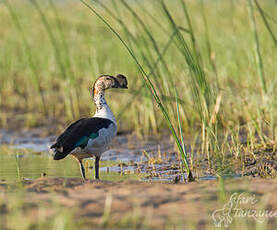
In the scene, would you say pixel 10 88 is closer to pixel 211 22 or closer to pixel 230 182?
pixel 211 22

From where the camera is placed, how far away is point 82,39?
14578mm

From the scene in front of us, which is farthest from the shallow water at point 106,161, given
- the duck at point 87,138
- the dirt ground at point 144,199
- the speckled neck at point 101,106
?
the dirt ground at point 144,199

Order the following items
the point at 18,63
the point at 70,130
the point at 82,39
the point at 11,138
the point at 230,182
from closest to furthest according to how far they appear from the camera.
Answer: the point at 230,182 → the point at 70,130 → the point at 11,138 → the point at 18,63 → the point at 82,39

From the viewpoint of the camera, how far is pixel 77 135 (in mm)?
5574

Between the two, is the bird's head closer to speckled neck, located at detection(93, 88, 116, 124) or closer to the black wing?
speckled neck, located at detection(93, 88, 116, 124)

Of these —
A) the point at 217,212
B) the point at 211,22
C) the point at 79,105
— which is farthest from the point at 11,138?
the point at 211,22

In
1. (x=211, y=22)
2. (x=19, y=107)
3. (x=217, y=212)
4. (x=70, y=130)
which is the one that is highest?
(x=211, y=22)

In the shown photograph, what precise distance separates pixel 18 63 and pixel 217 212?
29.2 ft

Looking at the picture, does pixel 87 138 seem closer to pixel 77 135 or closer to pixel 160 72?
pixel 77 135

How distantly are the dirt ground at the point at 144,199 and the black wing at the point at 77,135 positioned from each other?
0.72 metres

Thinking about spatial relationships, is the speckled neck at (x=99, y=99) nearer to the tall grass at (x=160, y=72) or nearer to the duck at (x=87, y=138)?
the duck at (x=87, y=138)

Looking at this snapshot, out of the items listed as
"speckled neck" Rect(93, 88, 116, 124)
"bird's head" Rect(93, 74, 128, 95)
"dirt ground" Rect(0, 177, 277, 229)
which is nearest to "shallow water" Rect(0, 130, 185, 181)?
"speckled neck" Rect(93, 88, 116, 124)

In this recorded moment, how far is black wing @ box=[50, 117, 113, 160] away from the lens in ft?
17.8

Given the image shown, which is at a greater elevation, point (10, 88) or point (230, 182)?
point (10, 88)
